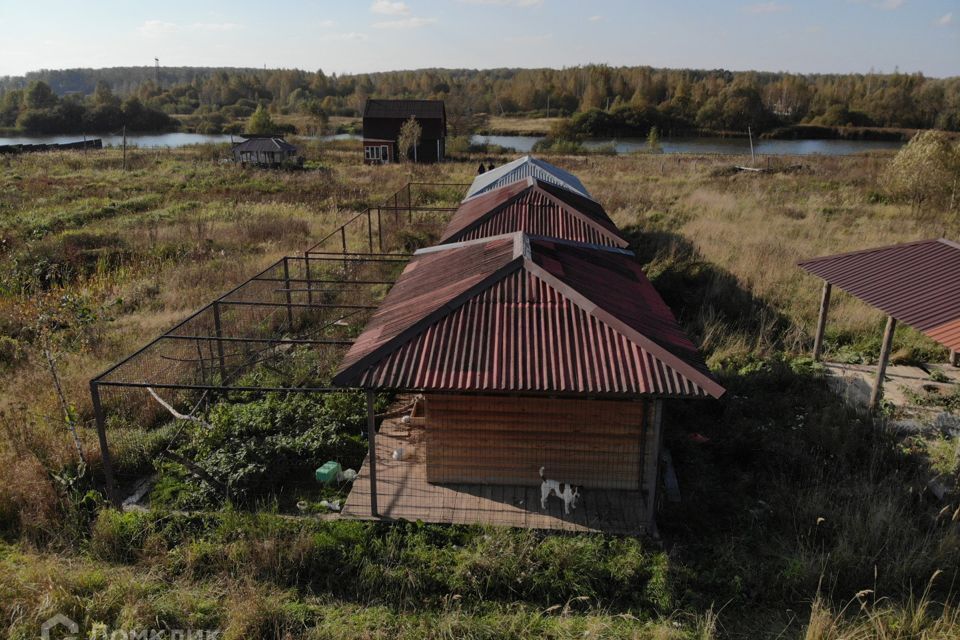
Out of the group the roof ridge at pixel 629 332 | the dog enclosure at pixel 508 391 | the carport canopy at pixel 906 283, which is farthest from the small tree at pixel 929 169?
the roof ridge at pixel 629 332

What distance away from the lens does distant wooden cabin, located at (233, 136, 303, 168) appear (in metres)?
46.1

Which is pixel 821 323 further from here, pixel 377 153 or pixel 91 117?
Result: pixel 91 117

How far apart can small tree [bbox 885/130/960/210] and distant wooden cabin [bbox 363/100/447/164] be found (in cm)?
3368

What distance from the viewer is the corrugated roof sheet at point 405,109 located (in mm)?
51438

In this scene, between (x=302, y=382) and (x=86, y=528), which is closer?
(x=86, y=528)

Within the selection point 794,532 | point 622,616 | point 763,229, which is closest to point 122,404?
point 622,616

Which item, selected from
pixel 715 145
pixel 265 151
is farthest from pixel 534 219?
pixel 715 145

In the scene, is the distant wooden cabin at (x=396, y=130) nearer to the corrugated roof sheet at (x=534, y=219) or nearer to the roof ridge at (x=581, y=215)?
the corrugated roof sheet at (x=534, y=219)

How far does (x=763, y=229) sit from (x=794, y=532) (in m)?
18.6

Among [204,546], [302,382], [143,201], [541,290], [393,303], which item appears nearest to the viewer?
[204,546]

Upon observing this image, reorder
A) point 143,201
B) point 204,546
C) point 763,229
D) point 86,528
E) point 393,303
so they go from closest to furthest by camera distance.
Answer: point 204,546 < point 86,528 < point 393,303 < point 763,229 < point 143,201

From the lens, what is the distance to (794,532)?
7.28 meters

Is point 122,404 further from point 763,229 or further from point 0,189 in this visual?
point 0,189

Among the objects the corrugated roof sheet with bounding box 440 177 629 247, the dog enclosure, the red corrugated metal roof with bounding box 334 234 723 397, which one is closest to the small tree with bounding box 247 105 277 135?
the corrugated roof sheet with bounding box 440 177 629 247
